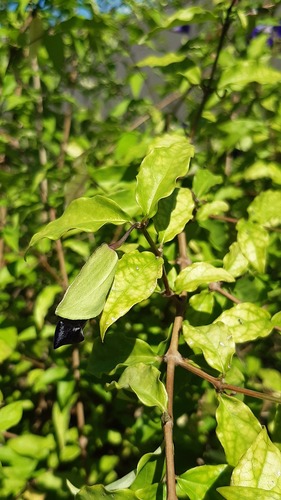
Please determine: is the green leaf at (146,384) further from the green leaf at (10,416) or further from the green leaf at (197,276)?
the green leaf at (10,416)

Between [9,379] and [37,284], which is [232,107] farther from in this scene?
[9,379]

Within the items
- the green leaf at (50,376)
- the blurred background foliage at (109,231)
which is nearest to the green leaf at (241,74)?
the blurred background foliage at (109,231)

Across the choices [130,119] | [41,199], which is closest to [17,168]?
[41,199]

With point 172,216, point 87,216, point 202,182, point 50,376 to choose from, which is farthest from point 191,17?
point 50,376

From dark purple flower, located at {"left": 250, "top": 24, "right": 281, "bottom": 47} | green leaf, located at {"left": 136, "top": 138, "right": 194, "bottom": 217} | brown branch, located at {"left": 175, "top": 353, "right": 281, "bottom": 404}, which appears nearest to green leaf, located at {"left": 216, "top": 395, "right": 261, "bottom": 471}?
brown branch, located at {"left": 175, "top": 353, "right": 281, "bottom": 404}

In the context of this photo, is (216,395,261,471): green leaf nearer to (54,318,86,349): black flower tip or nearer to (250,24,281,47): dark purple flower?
(54,318,86,349): black flower tip

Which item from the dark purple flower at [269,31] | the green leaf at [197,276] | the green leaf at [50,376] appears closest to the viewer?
the green leaf at [197,276]
